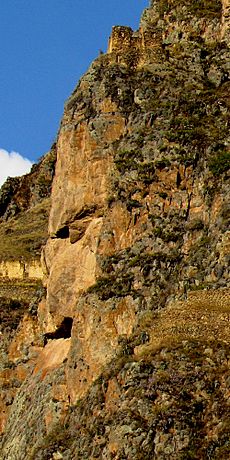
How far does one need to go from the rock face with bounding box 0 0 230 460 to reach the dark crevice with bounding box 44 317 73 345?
0.08 metres

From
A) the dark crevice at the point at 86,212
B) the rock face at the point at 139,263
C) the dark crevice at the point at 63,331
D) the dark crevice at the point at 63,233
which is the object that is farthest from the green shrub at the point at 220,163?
the dark crevice at the point at 63,331

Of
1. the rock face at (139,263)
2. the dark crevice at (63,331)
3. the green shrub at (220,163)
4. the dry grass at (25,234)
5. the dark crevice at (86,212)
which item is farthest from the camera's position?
the dry grass at (25,234)

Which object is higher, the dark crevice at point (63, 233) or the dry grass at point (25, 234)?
the dry grass at point (25, 234)

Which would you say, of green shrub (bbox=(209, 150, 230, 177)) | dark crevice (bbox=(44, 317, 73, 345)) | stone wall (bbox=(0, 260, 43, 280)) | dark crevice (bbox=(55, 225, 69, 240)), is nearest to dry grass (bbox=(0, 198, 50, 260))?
stone wall (bbox=(0, 260, 43, 280))

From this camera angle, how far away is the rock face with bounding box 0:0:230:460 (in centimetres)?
3303

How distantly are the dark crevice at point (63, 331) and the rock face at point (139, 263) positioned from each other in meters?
0.08

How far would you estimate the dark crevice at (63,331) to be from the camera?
42.9 m

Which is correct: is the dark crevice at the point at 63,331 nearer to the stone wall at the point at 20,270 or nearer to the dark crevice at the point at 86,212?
the dark crevice at the point at 86,212

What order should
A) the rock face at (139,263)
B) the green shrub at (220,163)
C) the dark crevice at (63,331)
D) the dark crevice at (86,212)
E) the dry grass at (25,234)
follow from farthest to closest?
the dry grass at (25,234), the dark crevice at (86,212), the dark crevice at (63,331), the green shrub at (220,163), the rock face at (139,263)

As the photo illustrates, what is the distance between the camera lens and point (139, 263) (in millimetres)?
39594

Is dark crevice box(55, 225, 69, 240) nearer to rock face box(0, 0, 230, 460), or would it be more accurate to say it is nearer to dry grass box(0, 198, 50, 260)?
rock face box(0, 0, 230, 460)

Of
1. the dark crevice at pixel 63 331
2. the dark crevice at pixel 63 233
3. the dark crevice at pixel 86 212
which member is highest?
the dark crevice at pixel 86 212

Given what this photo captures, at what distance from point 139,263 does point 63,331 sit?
5.23 m

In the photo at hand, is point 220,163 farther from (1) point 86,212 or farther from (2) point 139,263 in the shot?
(1) point 86,212
